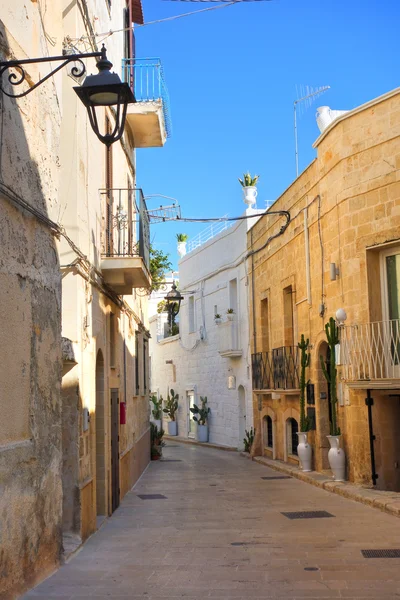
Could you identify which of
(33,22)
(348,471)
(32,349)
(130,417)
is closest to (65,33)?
(33,22)

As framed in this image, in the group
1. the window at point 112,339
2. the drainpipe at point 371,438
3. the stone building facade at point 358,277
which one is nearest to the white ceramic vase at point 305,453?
the stone building facade at point 358,277

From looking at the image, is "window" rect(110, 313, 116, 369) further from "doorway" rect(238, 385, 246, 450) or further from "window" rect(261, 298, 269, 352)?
"doorway" rect(238, 385, 246, 450)

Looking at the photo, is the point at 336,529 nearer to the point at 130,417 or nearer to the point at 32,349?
the point at 32,349

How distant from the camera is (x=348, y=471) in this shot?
1369 cm

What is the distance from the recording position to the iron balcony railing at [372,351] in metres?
12.6

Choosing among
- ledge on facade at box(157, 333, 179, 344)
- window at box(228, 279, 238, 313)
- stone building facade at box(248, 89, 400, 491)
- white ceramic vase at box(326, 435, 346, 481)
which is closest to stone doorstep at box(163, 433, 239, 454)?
ledge on facade at box(157, 333, 179, 344)

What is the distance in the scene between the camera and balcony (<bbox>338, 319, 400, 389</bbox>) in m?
12.5

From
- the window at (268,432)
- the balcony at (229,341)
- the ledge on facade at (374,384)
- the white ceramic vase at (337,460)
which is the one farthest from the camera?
the balcony at (229,341)

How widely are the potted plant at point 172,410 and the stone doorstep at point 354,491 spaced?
15.0m

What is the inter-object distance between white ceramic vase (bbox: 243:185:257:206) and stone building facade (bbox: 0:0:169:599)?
10.8m

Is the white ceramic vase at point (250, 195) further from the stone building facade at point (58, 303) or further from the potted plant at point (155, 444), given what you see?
the stone building facade at point (58, 303)

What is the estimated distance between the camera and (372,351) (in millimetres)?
12828

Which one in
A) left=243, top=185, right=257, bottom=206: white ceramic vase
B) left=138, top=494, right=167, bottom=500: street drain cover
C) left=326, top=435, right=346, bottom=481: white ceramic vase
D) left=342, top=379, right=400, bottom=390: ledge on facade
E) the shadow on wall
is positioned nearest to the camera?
the shadow on wall

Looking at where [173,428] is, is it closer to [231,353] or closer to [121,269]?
[231,353]
